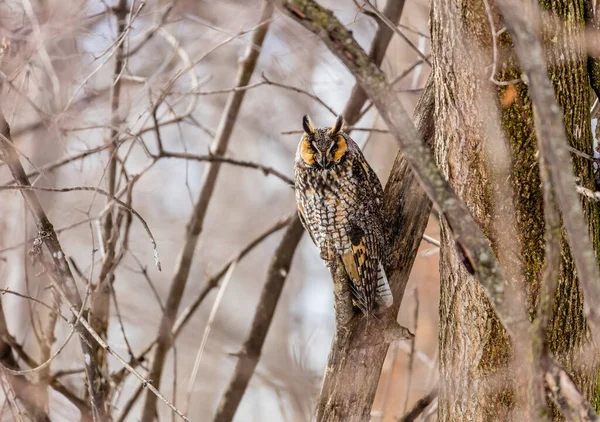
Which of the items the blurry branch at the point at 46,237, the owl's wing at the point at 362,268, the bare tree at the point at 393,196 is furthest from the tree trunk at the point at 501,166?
the blurry branch at the point at 46,237

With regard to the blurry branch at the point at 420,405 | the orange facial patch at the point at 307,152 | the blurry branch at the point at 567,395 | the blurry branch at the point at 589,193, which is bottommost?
the blurry branch at the point at 567,395

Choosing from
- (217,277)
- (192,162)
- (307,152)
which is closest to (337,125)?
(307,152)

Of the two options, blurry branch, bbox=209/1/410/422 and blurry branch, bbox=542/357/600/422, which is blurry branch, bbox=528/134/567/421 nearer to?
blurry branch, bbox=542/357/600/422

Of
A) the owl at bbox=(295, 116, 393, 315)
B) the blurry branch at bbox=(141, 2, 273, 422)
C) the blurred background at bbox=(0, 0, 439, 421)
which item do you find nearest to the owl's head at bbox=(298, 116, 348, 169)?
the owl at bbox=(295, 116, 393, 315)

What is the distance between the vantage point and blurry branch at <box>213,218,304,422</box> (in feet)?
12.0

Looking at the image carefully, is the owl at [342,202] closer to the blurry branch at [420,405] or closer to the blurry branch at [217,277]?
the blurry branch at [420,405]

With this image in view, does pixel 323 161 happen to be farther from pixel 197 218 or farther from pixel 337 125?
pixel 197 218

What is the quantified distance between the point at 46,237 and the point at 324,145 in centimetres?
125

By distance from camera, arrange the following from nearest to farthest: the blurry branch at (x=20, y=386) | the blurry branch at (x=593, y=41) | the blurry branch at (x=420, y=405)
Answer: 1. the blurry branch at (x=593, y=41)
2. the blurry branch at (x=20, y=386)
3. the blurry branch at (x=420, y=405)

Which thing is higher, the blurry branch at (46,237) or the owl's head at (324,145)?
the owl's head at (324,145)

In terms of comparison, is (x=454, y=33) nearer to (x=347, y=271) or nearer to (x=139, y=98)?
(x=347, y=271)

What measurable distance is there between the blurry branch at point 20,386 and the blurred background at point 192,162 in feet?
0.54

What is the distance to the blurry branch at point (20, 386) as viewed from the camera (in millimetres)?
2748

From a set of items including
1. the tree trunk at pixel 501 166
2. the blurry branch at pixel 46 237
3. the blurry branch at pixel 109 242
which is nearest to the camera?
the tree trunk at pixel 501 166
